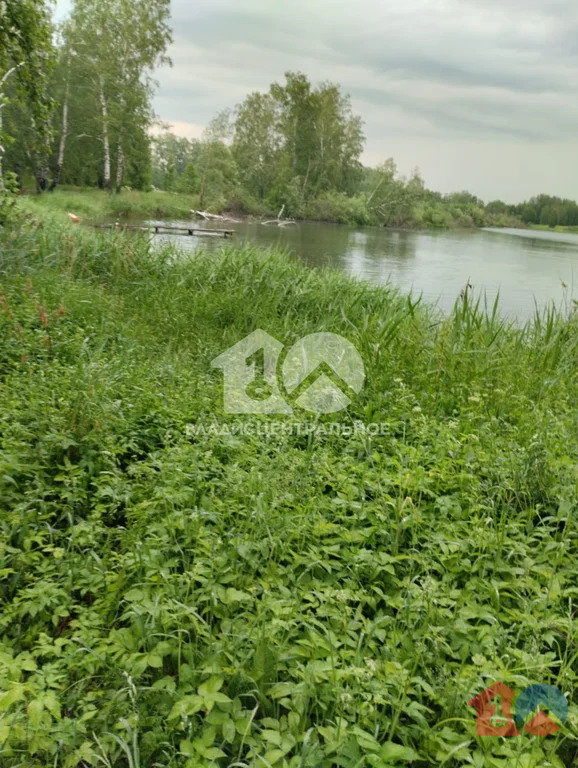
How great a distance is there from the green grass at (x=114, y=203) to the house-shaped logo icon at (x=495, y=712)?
1758cm

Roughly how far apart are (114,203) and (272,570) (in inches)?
937

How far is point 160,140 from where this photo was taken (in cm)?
2895

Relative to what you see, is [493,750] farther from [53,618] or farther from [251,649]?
[53,618]

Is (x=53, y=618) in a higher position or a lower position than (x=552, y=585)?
lower

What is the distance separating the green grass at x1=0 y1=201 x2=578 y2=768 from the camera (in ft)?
3.89

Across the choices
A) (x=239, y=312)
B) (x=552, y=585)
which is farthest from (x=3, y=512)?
(x=239, y=312)

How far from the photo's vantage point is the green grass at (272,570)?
119 cm

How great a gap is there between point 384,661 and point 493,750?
0.30 meters

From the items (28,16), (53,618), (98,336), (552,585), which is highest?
(28,16)

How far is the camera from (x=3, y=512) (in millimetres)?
1842

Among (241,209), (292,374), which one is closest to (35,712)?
(292,374)

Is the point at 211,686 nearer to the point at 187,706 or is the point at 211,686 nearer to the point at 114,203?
the point at 187,706

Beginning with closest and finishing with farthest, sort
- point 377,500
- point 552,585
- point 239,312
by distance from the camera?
1. point 552,585
2. point 377,500
3. point 239,312

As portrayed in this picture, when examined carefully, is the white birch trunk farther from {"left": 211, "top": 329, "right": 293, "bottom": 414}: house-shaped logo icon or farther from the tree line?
{"left": 211, "top": 329, "right": 293, "bottom": 414}: house-shaped logo icon
